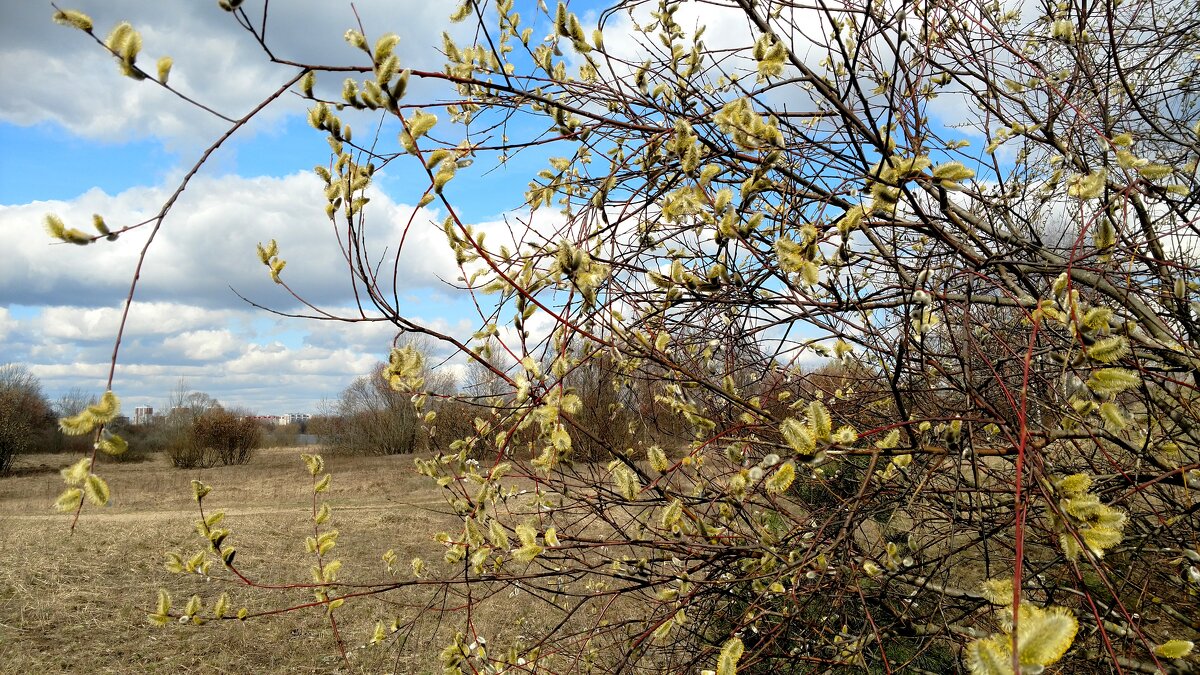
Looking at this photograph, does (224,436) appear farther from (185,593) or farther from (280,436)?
(185,593)

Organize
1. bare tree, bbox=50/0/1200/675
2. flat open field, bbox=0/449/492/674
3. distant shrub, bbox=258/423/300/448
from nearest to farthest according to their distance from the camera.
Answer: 1. bare tree, bbox=50/0/1200/675
2. flat open field, bbox=0/449/492/674
3. distant shrub, bbox=258/423/300/448

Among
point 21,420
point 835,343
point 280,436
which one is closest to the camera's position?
point 835,343

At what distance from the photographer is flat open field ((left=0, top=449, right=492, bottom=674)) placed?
5125 millimetres

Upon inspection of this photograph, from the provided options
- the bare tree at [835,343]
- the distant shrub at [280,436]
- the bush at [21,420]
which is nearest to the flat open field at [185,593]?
the bare tree at [835,343]

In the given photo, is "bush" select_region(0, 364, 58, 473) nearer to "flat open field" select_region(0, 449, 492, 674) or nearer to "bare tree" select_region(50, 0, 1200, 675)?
"flat open field" select_region(0, 449, 492, 674)

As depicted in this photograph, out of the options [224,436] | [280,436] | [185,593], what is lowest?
[185,593]

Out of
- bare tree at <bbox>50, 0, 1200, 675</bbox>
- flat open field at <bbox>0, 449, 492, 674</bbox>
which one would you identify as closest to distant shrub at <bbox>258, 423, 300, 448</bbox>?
flat open field at <bbox>0, 449, 492, 674</bbox>

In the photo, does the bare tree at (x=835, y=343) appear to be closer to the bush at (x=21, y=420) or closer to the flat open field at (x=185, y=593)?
the flat open field at (x=185, y=593)

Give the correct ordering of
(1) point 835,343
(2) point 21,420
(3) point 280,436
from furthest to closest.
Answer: (3) point 280,436, (2) point 21,420, (1) point 835,343

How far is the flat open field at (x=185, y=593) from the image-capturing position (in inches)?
202

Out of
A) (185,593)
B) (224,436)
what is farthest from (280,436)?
(185,593)

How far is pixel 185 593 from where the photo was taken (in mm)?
6730

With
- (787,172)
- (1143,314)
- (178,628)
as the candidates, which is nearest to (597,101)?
(787,172)

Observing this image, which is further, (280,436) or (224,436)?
(280,436)
